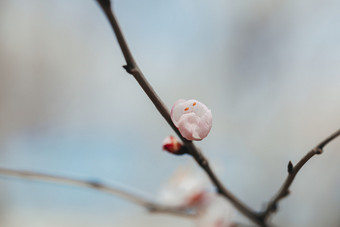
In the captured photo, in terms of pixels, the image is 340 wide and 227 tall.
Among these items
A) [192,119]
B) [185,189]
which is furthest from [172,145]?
[185,189]

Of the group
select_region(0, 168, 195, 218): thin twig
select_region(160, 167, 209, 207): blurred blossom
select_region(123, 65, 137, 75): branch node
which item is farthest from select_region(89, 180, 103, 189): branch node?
select_region(123, 65, 137, 75): branch node

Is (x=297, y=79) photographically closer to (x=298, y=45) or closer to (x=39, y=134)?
(x=298, y=45)

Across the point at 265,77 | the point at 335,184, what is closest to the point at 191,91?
the point at 265,77

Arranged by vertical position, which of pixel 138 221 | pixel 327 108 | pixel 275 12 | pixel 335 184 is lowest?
pixel 138 221

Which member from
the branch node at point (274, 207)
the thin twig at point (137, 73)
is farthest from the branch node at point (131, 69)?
the branch node at point (274, 207)

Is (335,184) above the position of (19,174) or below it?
below

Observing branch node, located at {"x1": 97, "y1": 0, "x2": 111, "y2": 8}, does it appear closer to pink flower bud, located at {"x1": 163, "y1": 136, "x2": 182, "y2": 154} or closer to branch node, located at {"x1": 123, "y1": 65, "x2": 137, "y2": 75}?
branch node, located at {"x1": 123, "y1": 65, "x2": 137, "y2": 75}
